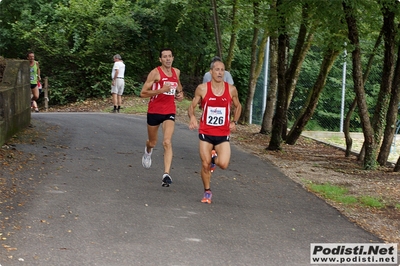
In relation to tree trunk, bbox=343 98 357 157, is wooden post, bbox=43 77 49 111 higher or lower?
lower

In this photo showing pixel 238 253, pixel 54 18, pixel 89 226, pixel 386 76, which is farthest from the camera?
pixel 54 18

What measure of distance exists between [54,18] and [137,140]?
58.6 feet

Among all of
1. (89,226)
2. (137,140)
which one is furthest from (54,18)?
(89,226)

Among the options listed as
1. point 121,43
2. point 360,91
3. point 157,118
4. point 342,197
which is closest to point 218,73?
point 157,118

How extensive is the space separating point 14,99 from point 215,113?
20.7 ft

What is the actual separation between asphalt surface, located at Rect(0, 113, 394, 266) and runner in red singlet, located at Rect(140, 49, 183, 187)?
22.3 inches

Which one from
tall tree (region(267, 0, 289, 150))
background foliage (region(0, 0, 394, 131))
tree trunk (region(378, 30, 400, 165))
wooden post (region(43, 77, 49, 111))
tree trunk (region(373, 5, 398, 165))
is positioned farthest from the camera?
background foliage (region(0, 0, 394, 131))

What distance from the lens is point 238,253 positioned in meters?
7.26

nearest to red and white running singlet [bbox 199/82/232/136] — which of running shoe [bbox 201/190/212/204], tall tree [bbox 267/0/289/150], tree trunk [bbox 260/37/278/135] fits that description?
running shoe [bbox 201/190/212/204]

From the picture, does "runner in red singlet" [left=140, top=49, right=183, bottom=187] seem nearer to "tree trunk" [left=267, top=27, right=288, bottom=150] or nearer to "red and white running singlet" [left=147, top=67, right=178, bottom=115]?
"red and white running singlet" [left=147, top=67, right=178, bottom=115]

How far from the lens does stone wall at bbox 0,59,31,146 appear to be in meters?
13.5

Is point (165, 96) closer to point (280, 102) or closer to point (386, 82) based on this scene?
point (386, 82)

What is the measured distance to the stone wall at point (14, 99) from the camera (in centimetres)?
1347

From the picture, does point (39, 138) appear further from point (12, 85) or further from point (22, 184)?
point (22, 184)
